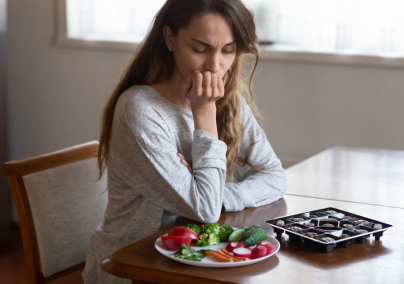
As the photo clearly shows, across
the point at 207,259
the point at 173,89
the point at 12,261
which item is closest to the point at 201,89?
the point at 173,89

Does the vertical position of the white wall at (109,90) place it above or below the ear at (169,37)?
below

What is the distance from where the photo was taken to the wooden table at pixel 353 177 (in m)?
1.41

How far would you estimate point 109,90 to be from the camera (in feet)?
9.93

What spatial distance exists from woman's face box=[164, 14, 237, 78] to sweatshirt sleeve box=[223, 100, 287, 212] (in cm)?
31

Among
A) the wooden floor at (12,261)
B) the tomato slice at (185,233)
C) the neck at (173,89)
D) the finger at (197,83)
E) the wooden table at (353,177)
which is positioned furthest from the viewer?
the wooden floor at (12,261)

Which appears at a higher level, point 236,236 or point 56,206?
point 236,236

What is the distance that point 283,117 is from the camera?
2.69 m

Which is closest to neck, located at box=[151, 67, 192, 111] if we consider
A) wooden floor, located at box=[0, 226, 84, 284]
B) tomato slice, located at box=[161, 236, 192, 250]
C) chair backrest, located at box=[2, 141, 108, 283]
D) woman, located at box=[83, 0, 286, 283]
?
woman, located at box=[83, 0, 286, 283]

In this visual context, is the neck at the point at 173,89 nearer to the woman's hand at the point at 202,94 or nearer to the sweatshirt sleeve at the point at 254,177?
the woman's hand at the point at 202,94

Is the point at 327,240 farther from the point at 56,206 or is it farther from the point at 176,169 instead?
the point at 56,206

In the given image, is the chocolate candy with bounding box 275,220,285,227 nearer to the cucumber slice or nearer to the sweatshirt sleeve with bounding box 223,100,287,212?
the cucumber slice

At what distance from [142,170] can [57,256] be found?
50 centimetres

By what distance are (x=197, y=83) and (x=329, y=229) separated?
0.48 metres

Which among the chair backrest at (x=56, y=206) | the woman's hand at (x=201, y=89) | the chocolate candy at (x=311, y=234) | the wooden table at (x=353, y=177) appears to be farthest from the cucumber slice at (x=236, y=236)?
the chair backrest at (x=56, y=206)
